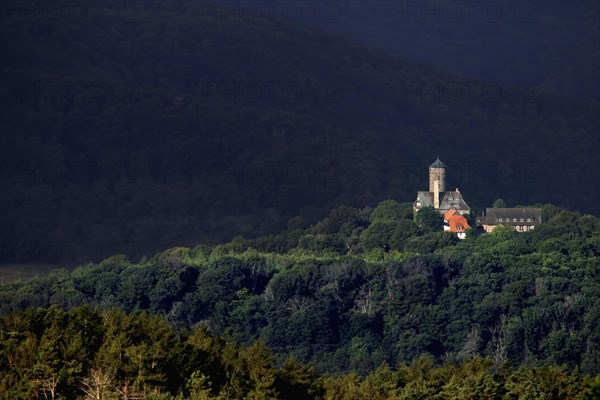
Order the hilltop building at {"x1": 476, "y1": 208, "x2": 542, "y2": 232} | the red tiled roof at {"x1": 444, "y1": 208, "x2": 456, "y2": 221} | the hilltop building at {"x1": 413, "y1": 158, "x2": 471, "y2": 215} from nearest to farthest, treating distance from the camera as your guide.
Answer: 1. the red tiled roof at {"x1": 444, "y1": 208, "x2": 456, "y2": 221}
2. the hilltop building at {"x1": 476, "y1": 208, "x2": 542, "y2": 232}
3. the hilltop building at {"x1": 413, "y1": 158, "x2": 471, "y2": 215}

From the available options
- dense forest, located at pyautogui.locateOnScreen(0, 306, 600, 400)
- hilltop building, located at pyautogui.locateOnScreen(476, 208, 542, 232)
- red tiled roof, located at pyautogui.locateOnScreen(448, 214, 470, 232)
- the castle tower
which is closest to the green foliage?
red tiled roof, located at pyautogui.locateOnScreen(448, 214, 470, 232)

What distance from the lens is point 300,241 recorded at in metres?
195

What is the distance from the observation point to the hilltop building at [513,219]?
626 ft

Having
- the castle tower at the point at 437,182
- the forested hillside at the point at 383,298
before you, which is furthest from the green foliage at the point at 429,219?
the forested hillside at the point at 383,298

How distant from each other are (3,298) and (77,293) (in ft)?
22.6

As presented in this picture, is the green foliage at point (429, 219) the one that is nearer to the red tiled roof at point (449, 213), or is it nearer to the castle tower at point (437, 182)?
the red tiled roof at point (449, 213)

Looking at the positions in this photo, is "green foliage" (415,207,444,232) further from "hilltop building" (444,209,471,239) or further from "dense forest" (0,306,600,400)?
"dense forest" (0,306,600,400)

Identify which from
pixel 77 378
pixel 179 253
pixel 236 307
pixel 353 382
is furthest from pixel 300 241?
pixel 77 378

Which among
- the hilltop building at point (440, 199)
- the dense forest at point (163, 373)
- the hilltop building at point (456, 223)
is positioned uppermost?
the hilltop building at point (440, 199)

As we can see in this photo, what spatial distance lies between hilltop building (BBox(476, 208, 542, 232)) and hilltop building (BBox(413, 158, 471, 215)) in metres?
2.27

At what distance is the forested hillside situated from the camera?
493 feet

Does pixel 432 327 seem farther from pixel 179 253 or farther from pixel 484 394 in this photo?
pixel 484 394

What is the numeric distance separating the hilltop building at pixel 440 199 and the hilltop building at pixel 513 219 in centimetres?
227

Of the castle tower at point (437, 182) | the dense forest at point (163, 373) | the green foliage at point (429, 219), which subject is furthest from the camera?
the castle tower at point (437, 182)
